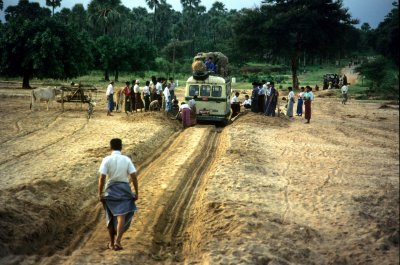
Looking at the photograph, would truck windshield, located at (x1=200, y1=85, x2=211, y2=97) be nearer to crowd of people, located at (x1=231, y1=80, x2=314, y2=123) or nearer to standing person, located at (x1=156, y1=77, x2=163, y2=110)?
crowd of people, located at (x1=231, y1=80, x2=314, y2=123)

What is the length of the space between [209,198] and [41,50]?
3035 cm

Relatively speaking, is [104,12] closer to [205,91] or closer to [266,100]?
[266,100]

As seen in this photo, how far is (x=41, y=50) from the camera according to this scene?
1398 inches

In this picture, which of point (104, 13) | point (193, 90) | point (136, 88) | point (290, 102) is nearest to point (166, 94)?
point (136, 88)

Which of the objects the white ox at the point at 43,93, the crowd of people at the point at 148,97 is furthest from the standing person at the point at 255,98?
the white ox at the point at 43,93

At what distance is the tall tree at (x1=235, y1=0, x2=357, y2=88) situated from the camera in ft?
143

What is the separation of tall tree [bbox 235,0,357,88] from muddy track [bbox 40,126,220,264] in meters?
32.7

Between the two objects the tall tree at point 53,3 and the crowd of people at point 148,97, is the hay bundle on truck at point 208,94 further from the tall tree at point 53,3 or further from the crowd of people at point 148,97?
the tall tree at point 53,3

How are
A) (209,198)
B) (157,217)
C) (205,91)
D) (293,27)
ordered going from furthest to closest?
(293,27) < (205,91) < (209,198) < (157,217)

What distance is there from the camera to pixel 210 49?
87375 mm

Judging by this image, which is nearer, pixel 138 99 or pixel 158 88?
pixel 158 88

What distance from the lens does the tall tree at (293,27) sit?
4366 centimetres

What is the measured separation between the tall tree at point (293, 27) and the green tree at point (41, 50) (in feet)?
57.0

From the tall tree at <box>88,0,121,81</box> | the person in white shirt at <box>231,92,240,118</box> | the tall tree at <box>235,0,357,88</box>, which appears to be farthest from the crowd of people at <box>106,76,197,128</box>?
the tall tree at <box>88,0,121,81</box>
